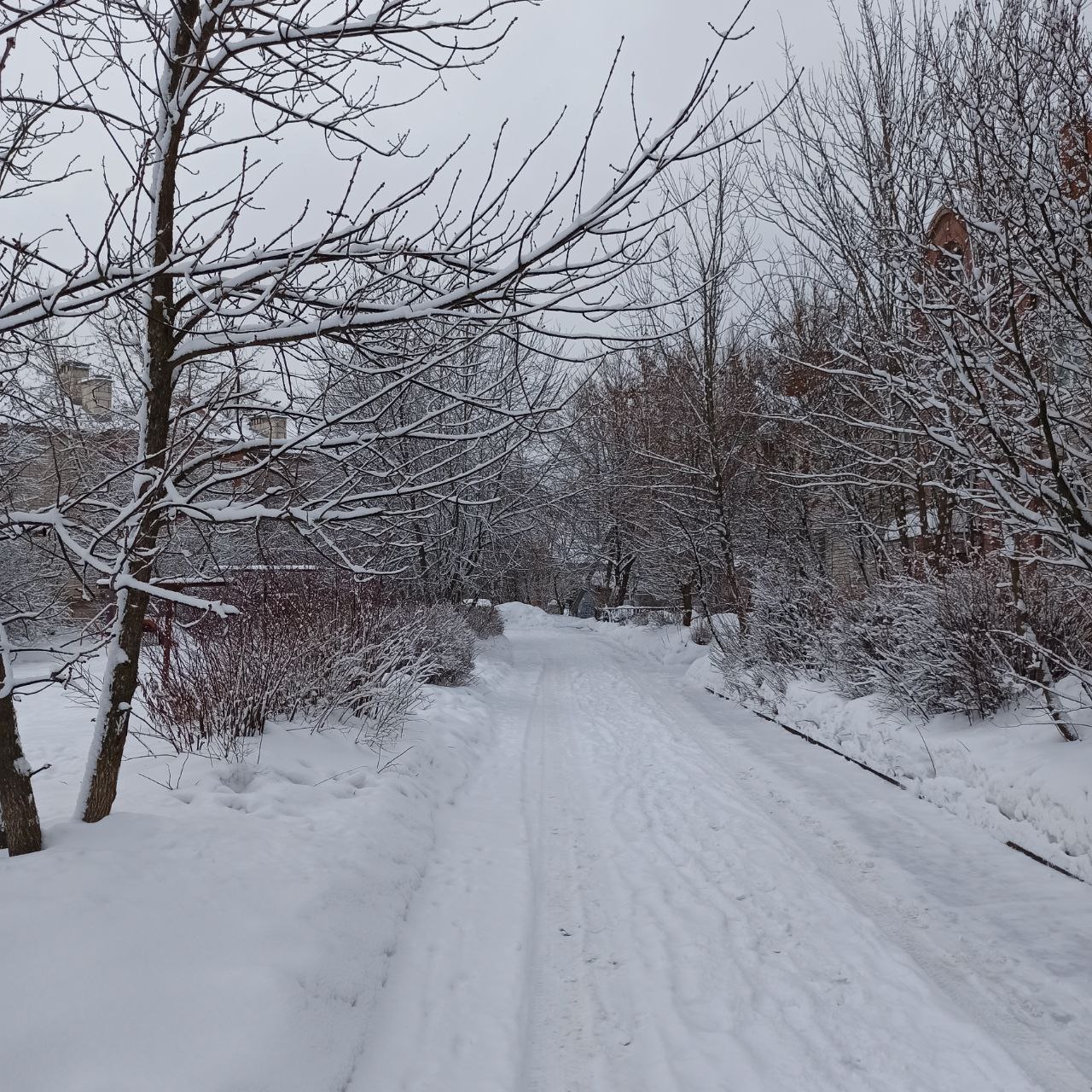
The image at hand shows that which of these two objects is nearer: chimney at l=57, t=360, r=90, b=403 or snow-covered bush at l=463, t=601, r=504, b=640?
chimney at l=57, t=360, r=90, b=403

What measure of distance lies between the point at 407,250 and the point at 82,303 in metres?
1.36

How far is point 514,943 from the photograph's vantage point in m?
4.01

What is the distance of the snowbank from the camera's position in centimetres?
490

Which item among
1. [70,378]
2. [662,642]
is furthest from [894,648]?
[662,642]

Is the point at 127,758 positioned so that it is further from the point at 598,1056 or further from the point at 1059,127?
the point at 1059,127

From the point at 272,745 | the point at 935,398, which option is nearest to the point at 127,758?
the point at 272,745

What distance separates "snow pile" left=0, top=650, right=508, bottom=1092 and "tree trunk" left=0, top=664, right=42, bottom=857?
144 mm

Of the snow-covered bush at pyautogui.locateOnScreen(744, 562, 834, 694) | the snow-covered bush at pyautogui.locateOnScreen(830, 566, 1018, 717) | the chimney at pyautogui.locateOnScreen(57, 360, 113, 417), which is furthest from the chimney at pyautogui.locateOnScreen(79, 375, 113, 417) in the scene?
the snow-covered bush at pyautogui.locateOnScreen(744, 562, 834, 694)

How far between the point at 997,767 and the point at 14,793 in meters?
6.49

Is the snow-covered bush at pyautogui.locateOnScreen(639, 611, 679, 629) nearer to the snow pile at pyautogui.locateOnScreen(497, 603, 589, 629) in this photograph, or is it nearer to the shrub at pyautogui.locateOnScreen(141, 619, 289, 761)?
the snow pile at pyautogui.locateOnScreen(497, 603, 589, 629)

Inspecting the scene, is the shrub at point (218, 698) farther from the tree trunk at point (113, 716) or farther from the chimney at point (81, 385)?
the chimney at point (81, 385)

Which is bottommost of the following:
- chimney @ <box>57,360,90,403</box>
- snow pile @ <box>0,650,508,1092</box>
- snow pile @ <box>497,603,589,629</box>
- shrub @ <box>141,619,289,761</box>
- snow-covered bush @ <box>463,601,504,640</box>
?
snow pile @ <box>497,603,589,629</box>

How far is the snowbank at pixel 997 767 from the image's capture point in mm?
4898

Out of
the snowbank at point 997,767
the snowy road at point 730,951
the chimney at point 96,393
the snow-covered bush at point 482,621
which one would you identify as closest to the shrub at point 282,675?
the snowy road at point 730,951
